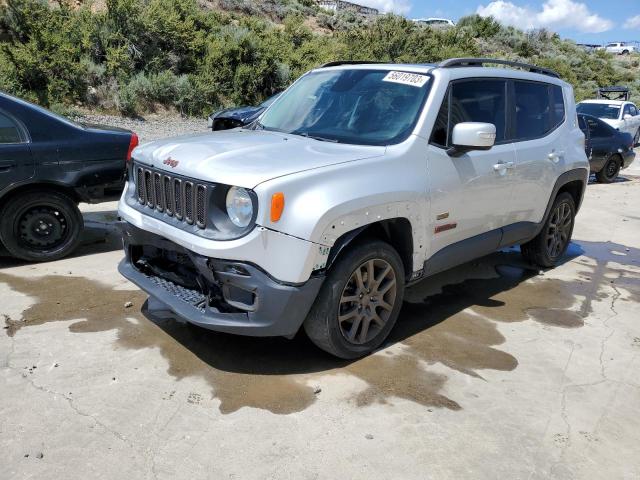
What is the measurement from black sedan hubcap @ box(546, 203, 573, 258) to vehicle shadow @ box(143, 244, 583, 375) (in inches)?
19.1

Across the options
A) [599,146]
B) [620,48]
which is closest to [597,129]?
[599,146]

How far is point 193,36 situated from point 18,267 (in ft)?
48.9

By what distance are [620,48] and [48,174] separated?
65.9 m

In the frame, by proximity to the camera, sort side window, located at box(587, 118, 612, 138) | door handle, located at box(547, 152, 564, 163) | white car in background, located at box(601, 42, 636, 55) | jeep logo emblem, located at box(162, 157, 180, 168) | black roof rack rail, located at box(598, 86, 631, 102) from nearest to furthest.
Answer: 1. jeep logo emblem, located at box(162, 157, 180, 168)
2. door handle, located at box(547, 152, 564, 163)
3. side window, located at box(587, 118, 612, 138)
4. black roof rack rail, located at box(598, 86, 631, 102)
5. white car in background, located at box(601, 42, 636, 55)

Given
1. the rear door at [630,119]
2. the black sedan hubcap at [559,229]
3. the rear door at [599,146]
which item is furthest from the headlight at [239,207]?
the rear door at [630,119]

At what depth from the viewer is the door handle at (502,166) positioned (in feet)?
15.3

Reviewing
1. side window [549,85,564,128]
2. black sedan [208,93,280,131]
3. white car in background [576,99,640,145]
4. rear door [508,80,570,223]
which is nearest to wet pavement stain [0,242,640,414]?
rear door [508,80,570,223]

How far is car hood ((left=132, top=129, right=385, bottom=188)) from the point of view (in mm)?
3338

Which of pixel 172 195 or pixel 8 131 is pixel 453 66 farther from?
pixel 8 131

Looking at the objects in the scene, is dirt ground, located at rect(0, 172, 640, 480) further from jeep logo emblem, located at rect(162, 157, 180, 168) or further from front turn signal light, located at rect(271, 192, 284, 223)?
jeep logo emblem, located at rect(162, 157, 180, 168)

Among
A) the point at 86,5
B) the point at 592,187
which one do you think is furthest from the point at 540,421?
the point at 86,5

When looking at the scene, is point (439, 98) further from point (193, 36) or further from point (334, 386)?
point (193, 36)

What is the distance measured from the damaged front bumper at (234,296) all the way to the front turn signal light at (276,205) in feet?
1.03

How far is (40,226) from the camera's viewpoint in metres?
5.56
